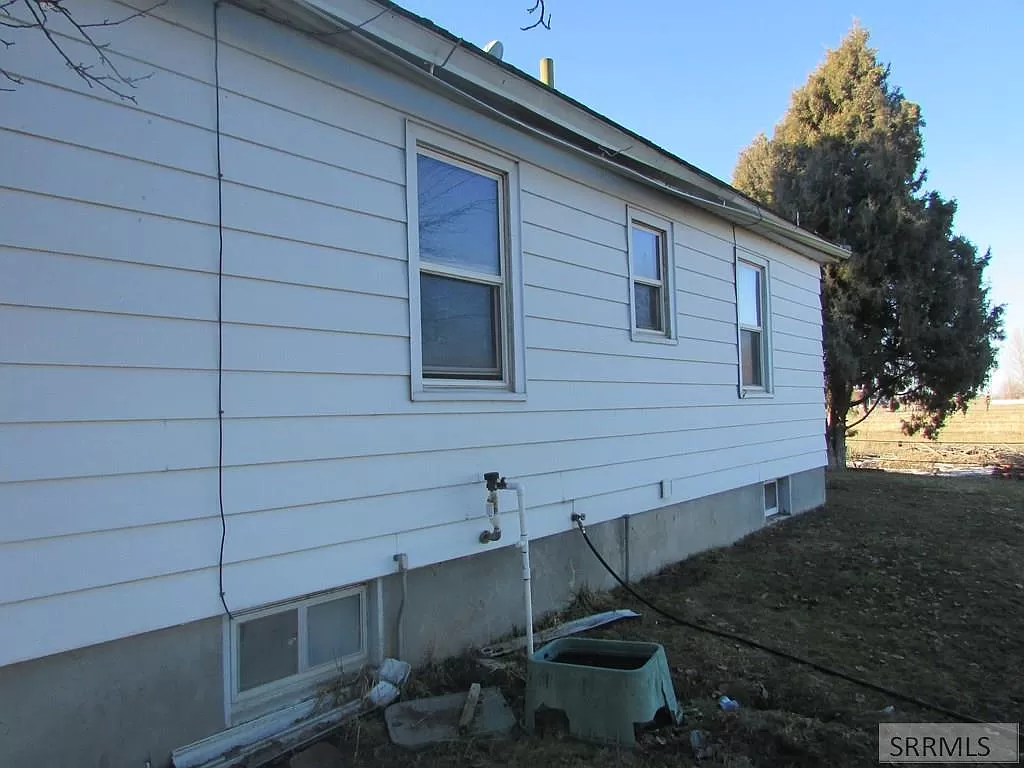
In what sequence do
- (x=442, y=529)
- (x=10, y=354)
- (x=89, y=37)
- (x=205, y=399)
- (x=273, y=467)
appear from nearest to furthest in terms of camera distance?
(x=10, y=354) < (x=89, y=37) < (x=205, y=399) < (x=273, y=467) < (x=442, y=529)

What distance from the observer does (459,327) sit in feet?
14.2

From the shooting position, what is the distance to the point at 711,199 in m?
6.84

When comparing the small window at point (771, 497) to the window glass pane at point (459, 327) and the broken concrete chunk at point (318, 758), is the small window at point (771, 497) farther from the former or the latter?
the broken concrete chunk at point (318, 758)

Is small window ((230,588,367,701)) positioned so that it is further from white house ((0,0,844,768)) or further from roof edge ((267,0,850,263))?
roof edge ((267,0,850,263))

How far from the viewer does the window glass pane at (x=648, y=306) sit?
6086 mm

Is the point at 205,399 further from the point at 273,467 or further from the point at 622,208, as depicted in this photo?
the point at 622,208

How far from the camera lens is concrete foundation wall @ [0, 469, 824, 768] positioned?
8.41 feet

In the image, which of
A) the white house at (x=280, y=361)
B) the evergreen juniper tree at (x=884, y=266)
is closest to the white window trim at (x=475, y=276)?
the white house at (x=280, y=361)

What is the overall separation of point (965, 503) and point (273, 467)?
10.4 meters

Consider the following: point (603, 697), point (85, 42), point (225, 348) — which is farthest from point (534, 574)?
point (85, 42)

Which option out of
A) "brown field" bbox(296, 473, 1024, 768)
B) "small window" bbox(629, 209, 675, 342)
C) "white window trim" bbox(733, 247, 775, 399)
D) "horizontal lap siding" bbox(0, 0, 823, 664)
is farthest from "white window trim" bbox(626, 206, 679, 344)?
"brown field" bbox(296, 473, 1024, 768)

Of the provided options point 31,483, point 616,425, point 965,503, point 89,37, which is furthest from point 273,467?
point 965,503

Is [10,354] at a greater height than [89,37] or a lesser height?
lesser

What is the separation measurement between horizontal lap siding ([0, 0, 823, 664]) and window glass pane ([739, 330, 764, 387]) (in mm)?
3663
